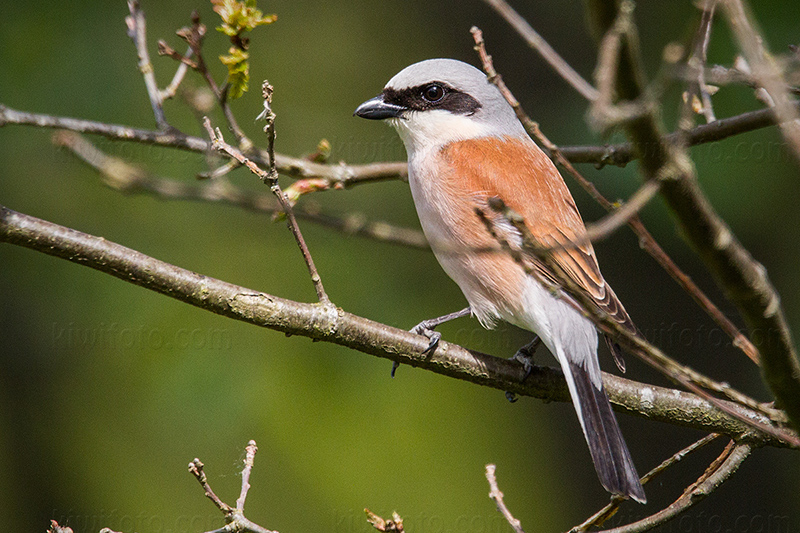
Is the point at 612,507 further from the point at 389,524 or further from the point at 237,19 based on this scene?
the point at 237,19

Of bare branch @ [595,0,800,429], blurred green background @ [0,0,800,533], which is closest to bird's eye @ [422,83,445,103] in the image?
blurred green background @ [0,0,800,533]

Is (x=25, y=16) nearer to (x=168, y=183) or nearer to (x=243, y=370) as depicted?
(x=243, y=370)

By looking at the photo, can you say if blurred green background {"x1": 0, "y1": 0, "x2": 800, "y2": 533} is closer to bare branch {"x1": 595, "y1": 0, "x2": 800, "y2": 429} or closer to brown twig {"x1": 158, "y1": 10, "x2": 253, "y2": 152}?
brown twig {"x1": 158, "y1": 10, "x2": 253, "y2": 152}

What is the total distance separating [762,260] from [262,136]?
3.56 m

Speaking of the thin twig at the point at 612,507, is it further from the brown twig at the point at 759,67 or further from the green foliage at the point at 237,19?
the green foliage at the point at 237,19

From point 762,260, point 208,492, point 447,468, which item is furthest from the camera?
point 447,468

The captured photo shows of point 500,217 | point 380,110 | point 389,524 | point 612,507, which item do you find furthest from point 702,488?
point 380,110

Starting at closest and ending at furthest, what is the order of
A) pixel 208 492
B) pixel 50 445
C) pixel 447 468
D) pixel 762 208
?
1. pixel 208 492
2. pixel 762 208
3. pixel 447 468
4. pixel 50 445

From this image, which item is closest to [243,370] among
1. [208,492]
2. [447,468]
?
[447,468]

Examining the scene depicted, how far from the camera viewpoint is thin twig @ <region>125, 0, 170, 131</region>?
2713 mm

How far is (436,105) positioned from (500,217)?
651mm

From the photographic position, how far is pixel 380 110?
3459 millimetres

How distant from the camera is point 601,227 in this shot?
1221 millimetres

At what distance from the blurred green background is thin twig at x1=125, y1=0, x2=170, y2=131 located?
2.10 m
